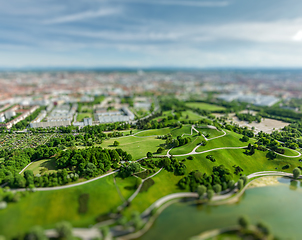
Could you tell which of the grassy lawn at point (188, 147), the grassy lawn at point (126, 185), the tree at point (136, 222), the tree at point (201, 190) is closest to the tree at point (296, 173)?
the grassy lawn at point (188, 147)

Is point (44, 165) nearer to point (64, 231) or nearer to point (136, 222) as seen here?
point (64, 231)

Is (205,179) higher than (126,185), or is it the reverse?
(205,179)

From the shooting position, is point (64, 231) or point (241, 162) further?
point (241, 162)

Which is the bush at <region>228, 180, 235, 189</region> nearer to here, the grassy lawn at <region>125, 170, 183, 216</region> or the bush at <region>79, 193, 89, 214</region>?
the grassy lawn at <region>125, 170, 183, 216</region>

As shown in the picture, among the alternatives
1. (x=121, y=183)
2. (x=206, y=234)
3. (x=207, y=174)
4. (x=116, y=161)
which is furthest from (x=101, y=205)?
(x=207, y=174)

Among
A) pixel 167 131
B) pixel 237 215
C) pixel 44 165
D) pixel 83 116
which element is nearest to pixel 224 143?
pixel 167 131
